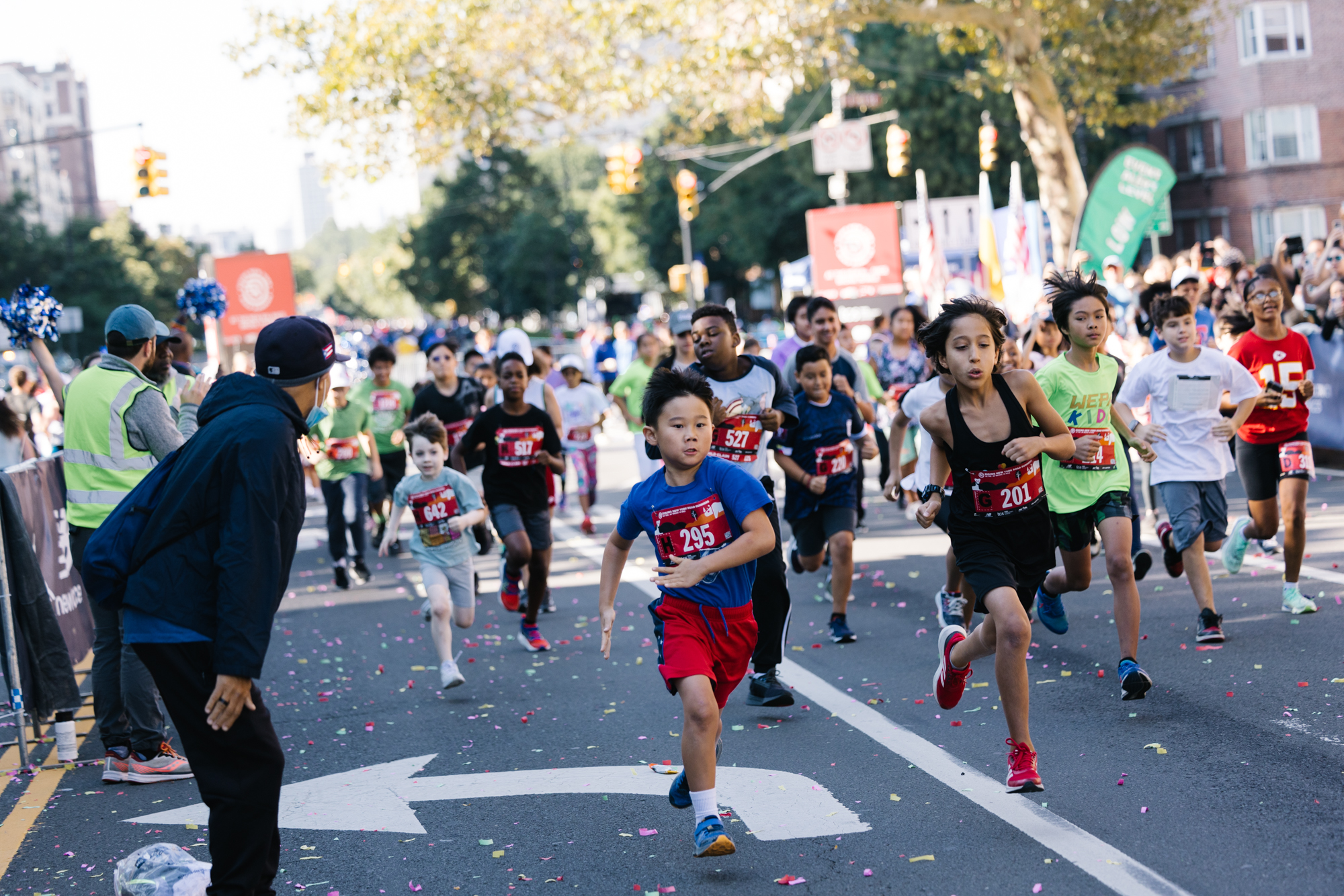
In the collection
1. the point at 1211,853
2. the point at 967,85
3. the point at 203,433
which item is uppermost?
the point at 967,85

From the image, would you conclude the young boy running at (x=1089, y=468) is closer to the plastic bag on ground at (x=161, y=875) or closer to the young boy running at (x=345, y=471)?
the plastic bag on ground at (x=161, y=875)

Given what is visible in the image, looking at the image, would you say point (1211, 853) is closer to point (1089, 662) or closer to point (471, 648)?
point (1089, 662)

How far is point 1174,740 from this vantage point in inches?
230

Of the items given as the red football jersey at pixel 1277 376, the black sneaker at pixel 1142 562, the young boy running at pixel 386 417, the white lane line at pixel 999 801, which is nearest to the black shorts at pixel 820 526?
the white lane line at pixel 999 801

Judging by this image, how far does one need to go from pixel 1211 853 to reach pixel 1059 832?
1.68 feet

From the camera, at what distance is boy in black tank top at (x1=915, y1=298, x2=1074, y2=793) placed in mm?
5543

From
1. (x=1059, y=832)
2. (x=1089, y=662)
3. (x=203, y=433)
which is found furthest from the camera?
(x=1089, y=662)

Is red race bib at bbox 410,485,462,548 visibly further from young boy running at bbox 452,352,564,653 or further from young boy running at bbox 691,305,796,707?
young boy running at bbox 691,305,796,707

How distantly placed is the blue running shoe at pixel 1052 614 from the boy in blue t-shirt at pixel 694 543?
289cm

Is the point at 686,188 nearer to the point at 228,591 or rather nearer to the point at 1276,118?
the point at 1276,118

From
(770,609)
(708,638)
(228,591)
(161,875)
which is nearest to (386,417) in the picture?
(770,609)

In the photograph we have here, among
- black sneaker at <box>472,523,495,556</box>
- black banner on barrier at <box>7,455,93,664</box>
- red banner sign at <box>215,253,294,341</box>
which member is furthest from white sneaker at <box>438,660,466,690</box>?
red banner sign at <box>215,253,294,341</box>

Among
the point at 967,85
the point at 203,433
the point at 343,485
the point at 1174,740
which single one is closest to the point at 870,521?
the point at 343,485

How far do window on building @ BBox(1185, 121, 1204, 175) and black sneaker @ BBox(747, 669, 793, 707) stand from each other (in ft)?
146
